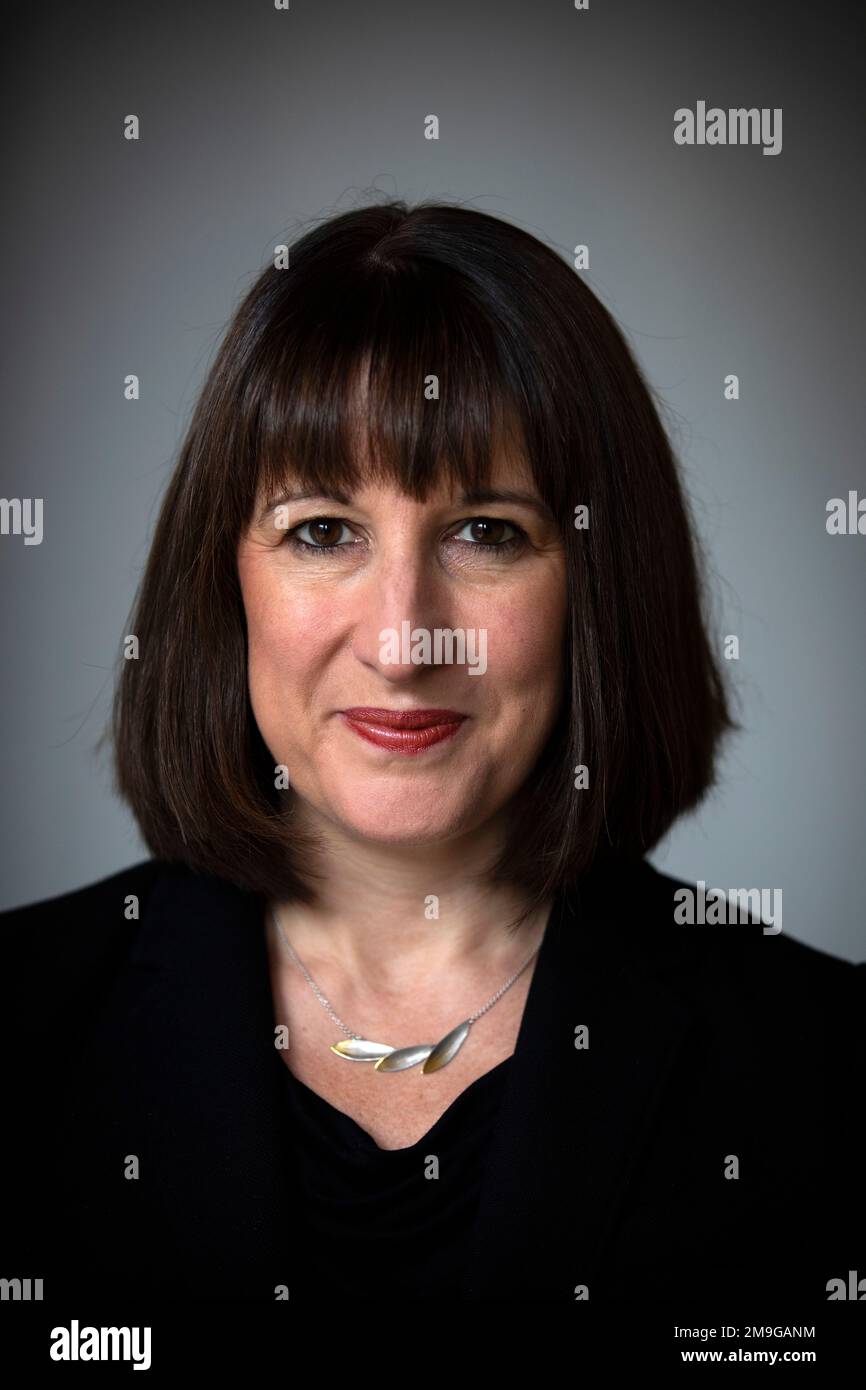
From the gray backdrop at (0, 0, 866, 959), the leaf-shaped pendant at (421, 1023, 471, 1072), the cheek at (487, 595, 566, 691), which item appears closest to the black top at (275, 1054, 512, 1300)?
the leaf-shaped pendant at (421, 1023, 471, 1072)

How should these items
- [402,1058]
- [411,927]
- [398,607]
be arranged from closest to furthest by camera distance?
[398,607]
[402,1058]
[411,927]

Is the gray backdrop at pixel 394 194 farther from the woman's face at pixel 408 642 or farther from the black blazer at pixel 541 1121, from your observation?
the woman's face at pixel 408 642

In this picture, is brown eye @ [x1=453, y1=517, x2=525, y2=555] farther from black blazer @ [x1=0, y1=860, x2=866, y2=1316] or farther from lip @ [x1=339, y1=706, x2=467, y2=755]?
black blazer @ [x1=0, y1=860, x2=866, y2=1316]

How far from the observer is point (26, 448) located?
136 inches

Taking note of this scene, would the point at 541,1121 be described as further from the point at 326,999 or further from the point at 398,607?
the point at 398,607

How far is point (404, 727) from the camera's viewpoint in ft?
7.66

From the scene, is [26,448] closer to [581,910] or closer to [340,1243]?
[581,910]

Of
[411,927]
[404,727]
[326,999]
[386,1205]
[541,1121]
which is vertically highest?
[404,727]

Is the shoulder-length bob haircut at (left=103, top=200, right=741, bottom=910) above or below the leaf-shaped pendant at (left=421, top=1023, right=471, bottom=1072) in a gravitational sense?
above

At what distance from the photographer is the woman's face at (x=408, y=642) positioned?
7.34ft

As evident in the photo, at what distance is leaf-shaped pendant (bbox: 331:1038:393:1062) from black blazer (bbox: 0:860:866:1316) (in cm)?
14

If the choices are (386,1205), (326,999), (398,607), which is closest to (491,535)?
(398,607)

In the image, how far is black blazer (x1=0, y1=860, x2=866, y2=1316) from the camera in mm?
2273

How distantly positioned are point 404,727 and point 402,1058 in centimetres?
59
